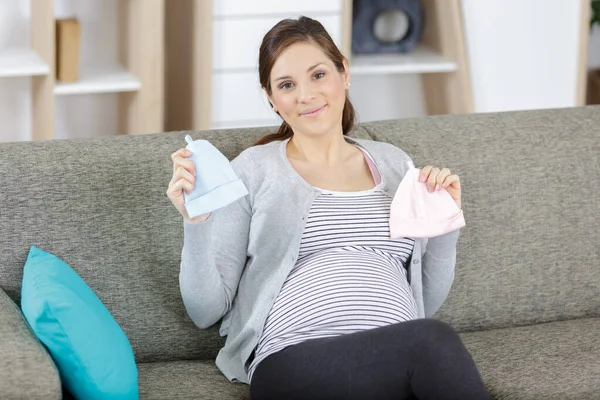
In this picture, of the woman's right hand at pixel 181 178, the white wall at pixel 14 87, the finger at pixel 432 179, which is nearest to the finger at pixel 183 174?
the woman's right hand at pixel 181 178

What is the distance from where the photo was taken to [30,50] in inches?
130

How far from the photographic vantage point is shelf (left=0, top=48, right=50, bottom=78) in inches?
121

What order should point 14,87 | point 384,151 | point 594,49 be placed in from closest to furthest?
point 384,151 < point 14,87 < point 594,49

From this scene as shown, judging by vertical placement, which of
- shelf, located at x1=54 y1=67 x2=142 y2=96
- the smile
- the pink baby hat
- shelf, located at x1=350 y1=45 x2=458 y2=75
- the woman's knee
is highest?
shelf, located at x1=350 y1=45 x2=458 y2=75

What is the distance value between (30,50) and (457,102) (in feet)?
4.85

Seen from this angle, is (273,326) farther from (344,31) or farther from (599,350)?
(344,31)

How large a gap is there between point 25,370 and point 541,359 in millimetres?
1061

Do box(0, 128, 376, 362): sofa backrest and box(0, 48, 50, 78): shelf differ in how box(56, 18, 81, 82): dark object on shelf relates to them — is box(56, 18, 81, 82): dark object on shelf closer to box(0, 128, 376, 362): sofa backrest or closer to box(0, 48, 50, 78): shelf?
box(0, 48, 50, 78): shelf

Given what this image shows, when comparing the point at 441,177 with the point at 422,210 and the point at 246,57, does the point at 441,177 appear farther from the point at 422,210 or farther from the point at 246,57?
the point at 246,57

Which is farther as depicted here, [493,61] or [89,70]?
[493,61]

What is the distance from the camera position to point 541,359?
2127 mm

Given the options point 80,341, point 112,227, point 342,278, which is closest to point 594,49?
point 342,278

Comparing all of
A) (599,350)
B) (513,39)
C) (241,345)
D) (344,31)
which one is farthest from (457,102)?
(241,345)

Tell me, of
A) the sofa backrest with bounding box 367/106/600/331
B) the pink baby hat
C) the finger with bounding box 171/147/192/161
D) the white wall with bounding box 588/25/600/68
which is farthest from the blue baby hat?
the white wall with bounding box 588/25/600/68
